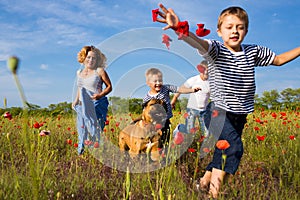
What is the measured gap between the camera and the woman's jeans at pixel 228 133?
9.27ft

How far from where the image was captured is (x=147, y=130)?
11.4ft

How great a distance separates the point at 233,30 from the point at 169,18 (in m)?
0.81

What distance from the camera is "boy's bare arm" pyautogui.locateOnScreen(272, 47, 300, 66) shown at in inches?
121

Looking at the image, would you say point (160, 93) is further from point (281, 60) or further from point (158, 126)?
point (281, 60)

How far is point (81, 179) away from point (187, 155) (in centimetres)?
158

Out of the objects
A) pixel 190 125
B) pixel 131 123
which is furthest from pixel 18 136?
pixel 190 125

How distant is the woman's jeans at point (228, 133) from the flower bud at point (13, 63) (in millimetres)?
2158

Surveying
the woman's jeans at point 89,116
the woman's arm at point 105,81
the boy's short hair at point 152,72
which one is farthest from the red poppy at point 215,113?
the woman's jeans at point 89,116

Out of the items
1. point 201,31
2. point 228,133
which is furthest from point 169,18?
point 228,133

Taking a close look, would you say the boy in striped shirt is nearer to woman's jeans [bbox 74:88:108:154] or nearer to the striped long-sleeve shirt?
the striped long-sleeve shirt

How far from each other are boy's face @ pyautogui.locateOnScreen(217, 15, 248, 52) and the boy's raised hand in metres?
0.73

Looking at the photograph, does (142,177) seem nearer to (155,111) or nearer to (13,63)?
(155,111)

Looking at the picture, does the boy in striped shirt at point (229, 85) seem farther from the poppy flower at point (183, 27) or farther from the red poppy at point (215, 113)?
the poppy flower at point (183, 27)

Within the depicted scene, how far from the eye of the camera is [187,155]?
4113mm
